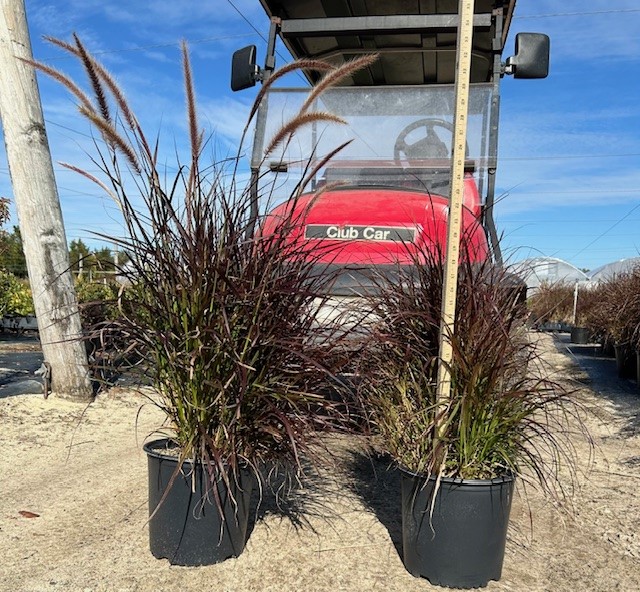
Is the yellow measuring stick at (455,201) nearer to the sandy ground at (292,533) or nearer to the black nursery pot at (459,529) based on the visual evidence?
the black nursery pot at (459,529)

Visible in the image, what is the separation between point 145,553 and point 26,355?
685 centimetres

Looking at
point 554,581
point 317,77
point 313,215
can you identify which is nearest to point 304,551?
point 554,581

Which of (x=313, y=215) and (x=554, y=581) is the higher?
(x=313, y=215)

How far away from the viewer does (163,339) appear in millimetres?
2281

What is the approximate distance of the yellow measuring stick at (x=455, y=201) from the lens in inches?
91.5

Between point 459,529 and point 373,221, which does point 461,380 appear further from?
point 373,221

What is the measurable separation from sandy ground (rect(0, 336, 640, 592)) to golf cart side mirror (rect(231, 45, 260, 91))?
268cm

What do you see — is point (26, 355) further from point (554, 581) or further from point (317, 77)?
point (554, 581)

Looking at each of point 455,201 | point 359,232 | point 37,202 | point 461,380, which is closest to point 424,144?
point 359,232

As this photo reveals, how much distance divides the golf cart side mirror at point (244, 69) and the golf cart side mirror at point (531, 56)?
1.82m

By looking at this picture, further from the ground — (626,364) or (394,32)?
(394,32)

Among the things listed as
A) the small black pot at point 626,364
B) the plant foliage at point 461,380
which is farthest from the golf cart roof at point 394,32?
the small black pot at point 626,364

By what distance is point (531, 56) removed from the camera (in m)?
4.01

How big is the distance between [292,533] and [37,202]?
12.0ft
